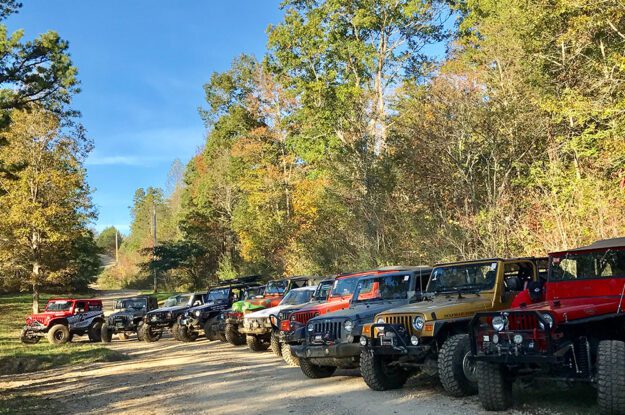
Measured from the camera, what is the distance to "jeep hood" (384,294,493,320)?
7.83 meters

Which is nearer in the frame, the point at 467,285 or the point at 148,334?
the point at 467,285

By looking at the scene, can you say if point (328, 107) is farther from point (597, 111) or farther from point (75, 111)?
point (597, 111)

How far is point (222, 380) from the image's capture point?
10789 mm

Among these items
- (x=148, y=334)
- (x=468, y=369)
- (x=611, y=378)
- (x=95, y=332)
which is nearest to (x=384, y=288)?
(x=468, y=369)

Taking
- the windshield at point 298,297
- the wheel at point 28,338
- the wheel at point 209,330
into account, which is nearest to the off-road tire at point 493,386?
the windshield at point 298,297

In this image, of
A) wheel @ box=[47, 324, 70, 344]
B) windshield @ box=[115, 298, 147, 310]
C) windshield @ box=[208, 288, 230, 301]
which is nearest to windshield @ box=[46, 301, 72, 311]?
wheel @ box=[47, 324, 70, 344]


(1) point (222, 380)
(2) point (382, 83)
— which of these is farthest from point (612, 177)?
(2) point (382, 83)

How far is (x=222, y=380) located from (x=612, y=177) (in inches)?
469

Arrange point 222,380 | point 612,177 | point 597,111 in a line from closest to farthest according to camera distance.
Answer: point 222,380 < point 597,111 < point 612,177

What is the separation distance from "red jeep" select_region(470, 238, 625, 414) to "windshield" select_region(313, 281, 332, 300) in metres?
7.24

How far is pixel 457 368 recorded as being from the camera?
7.23 meters

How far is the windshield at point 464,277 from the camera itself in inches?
347

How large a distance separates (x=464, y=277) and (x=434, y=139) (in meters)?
10.8

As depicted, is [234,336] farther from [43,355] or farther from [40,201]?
[40,201]
